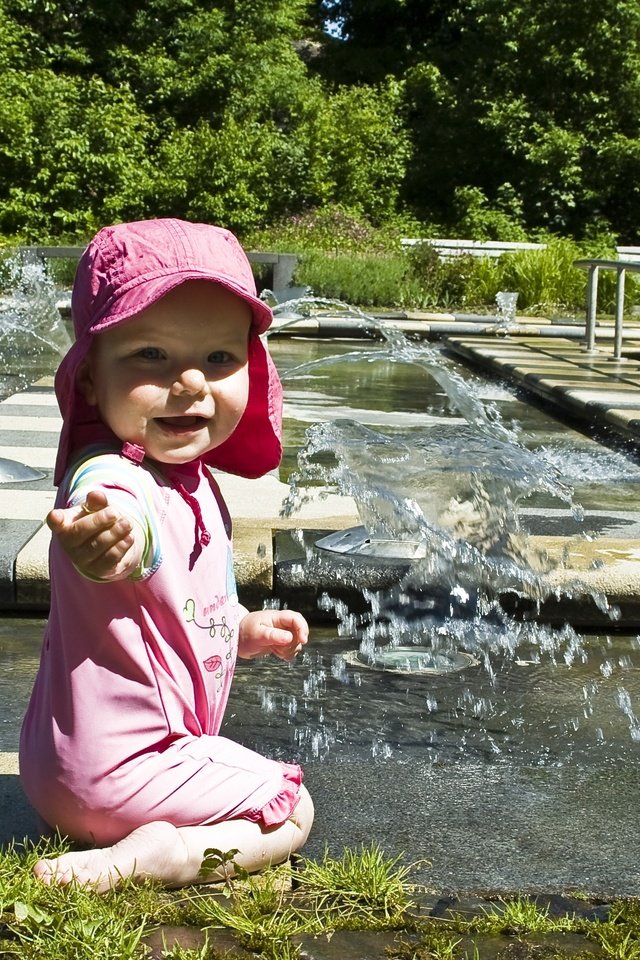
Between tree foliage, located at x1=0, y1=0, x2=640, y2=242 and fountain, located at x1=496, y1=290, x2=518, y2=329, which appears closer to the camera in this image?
fountain, located at x1=496, y1=290, x2=518, y2=329

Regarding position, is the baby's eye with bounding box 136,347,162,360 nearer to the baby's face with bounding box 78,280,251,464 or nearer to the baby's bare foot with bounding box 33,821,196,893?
the baby's face with bounding box 78,280,251,464

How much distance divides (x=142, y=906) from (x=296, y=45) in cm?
3066

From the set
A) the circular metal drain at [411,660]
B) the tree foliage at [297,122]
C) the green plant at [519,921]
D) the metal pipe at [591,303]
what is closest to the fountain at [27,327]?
the circular metal drain at [411,660]

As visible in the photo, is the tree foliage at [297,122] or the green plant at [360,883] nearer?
the green plant at [360,883]

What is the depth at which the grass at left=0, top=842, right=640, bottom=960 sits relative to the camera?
1890 mm

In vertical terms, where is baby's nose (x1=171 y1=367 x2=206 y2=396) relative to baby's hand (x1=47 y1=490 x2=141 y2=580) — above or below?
above

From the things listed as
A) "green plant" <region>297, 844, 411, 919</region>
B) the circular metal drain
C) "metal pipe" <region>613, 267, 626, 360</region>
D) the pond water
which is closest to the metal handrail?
"metal pipe" <region>613, 267, 626, 360</region>

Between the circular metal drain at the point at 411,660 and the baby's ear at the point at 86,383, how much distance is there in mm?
1516

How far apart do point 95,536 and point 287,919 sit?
664mm

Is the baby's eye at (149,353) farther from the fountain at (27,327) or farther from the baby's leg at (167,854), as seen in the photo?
the fountain at (27,327)

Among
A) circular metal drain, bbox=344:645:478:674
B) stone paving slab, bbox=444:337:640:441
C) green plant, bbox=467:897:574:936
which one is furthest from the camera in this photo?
stone paving slab, bbox=444:337:640:441

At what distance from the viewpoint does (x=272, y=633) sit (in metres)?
2.49

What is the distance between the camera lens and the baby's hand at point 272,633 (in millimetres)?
2500

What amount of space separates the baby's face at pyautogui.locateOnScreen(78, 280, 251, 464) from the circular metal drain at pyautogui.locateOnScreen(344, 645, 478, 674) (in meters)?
1.44
